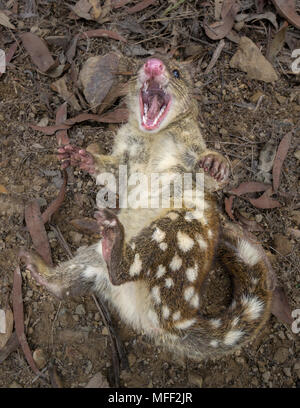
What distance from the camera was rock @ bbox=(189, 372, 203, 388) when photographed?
355 centimetres

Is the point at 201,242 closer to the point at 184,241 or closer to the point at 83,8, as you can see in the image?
the point at 184,241

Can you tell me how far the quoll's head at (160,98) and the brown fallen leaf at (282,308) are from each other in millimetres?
1833

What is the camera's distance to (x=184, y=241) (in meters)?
3.01

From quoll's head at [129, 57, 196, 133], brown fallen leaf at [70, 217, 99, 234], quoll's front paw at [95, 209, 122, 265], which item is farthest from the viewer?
brown fallen leaf at [70, 217, 99, 234]

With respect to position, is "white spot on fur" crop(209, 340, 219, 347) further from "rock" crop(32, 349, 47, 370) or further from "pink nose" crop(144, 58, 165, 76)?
"pink nose" crop(144, 58, 165, 76)

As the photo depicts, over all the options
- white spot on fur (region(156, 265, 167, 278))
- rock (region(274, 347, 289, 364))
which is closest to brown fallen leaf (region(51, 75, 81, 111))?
white spot on fur (region(156, 265, 167, 278))

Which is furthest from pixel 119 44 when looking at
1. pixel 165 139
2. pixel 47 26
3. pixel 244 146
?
pixel 244 146

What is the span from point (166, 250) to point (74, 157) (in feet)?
3.44

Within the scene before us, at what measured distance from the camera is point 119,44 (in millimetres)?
3955

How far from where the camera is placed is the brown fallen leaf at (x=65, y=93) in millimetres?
3826

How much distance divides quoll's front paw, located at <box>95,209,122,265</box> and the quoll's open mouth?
87 cm

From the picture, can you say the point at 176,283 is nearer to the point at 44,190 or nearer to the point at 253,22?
the point at 44,190

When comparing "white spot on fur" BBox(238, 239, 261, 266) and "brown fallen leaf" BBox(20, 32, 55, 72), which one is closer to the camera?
"white spot on fur" BBox(238, 239, 261, 266)

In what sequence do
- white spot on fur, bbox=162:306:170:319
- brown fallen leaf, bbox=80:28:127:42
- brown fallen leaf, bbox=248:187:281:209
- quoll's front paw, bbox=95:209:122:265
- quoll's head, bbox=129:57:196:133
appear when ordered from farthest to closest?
brown fallen leaf, bbox=80:28:127:42 < brown fallen leaf, bbox=248:187:281:209 < quoll's head, bbox=129:57:196:133 < white spot on fur, bbox=162:306:170:319 < quoll's front paw, bbox=95:209:122:265
